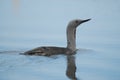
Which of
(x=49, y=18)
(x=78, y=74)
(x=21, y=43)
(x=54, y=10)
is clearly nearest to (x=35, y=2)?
(x=54, y=10)

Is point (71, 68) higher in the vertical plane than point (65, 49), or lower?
higher

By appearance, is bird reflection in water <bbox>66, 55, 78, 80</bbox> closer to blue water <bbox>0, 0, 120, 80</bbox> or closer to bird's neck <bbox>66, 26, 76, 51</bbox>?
blue water <bbox>0, 0, 120, 80</bbox>

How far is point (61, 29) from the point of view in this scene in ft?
52.3

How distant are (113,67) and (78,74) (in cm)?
104

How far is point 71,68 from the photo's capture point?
1052cm

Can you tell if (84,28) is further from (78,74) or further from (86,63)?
(78,74)

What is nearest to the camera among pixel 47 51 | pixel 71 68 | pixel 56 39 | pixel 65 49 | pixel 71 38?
pixel 71 68

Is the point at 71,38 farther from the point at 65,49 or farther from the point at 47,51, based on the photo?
the point at 47,51

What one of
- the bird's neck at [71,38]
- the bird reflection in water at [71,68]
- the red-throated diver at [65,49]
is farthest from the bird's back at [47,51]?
the bird's neck at [71,38]

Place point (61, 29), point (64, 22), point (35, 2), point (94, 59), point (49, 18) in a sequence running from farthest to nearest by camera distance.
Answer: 1. point (35, 2)
2. point (49, 18)
3. point (64, 22)
4. point (61, 29)
5. point (94, 59)

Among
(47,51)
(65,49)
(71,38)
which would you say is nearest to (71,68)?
(47,51)

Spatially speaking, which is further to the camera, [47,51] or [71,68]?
[47,51]

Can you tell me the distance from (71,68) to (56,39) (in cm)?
387

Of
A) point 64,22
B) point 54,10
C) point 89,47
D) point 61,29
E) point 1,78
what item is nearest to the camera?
point 1,78
